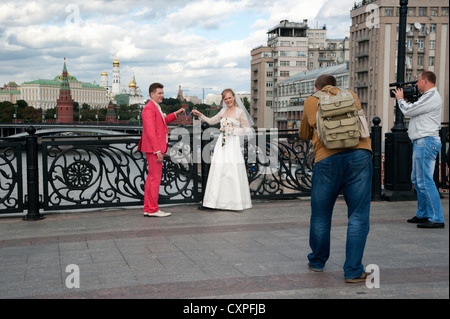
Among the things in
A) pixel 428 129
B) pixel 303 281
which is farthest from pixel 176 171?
pixel 303 281

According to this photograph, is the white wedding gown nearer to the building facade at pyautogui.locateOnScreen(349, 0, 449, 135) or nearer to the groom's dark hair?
the groom's dark hair

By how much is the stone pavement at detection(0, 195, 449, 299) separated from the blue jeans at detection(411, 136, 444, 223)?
0.85 ft

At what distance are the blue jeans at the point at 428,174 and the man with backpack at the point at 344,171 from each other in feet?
8.57

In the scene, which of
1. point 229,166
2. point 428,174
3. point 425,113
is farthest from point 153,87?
point 428,174

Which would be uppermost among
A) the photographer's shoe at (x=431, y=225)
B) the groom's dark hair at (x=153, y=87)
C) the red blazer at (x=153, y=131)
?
the groom's dark hair at (x=153, y=87)

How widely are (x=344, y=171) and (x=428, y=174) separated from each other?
2777 mm

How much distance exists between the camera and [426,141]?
6.98 m

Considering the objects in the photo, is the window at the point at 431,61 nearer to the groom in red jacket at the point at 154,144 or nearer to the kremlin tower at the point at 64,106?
the groom in red jacket at the point at 154,144

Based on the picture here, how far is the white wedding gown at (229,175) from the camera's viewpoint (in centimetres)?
853

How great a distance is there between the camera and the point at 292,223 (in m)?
7.48

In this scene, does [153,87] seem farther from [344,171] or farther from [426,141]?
[344,171]

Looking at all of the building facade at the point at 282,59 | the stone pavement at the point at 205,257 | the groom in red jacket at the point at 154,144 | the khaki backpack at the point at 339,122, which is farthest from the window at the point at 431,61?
the khaki backpack at the point at 339,122

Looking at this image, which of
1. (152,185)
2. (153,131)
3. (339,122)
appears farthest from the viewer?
(152,185)

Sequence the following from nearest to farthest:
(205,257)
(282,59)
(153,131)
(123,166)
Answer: (205,257), (153,131), (123,166), (282,59)
